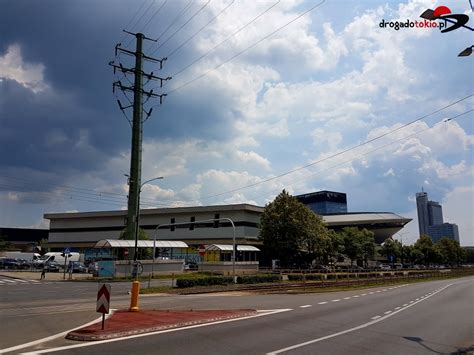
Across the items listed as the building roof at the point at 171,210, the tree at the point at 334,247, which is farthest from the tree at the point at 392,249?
the building roof at the point at 171,210

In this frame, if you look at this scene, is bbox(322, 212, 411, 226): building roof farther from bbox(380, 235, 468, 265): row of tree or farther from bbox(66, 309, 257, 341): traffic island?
bbox(66, 309, 257, 341): traffic island

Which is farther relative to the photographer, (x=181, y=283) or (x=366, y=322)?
(x=181, y=283)

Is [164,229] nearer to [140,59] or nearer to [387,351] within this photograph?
[140,59]

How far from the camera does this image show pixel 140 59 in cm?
6084

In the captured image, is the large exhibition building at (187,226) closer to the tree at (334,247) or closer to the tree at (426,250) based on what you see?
the tree at (426,250)

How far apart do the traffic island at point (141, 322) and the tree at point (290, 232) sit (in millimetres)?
50611

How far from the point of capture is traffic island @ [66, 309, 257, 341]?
1060 cm

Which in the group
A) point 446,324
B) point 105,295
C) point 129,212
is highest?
point 129,212

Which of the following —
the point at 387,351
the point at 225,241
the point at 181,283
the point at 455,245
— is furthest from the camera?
the point at 455,245

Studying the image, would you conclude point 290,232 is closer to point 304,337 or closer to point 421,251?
point 304,337

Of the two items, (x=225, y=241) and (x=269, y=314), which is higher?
(x=225, y=241)

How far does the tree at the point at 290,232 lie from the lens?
66312mm

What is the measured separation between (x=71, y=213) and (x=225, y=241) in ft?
139

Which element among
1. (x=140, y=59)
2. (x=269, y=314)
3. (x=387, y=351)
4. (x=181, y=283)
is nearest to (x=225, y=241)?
(x=140, y=59)
